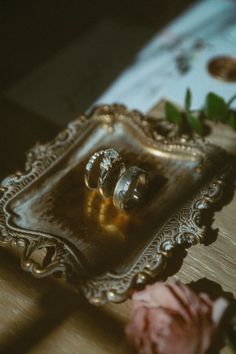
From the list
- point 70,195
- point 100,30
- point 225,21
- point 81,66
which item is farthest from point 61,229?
point 225,21

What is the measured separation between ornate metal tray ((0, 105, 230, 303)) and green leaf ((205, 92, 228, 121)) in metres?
0.11

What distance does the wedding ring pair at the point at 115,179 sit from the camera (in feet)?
1.99

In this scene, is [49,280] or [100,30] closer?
[49,280]

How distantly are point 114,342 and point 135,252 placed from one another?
13 centimetres

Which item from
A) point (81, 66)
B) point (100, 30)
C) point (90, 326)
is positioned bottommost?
point (90, 326)

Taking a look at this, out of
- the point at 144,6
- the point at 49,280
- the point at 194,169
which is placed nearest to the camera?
the point at 49,280

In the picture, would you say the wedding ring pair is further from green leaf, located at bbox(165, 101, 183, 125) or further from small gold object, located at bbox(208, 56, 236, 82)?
small gold object, located at bbox(208, 56, 236, 82)

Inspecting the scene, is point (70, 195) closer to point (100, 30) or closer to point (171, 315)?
point (171, 315)

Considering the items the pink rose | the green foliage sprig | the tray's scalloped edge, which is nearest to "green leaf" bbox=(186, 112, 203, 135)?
the green foliage sprig

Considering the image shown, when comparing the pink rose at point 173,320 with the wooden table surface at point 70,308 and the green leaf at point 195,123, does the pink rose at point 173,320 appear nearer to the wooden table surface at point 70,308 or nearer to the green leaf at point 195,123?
the wooden table surface at point 70,308

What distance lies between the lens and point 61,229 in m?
0.61

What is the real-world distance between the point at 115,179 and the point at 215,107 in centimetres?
30

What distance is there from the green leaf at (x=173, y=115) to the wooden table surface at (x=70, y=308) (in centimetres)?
25

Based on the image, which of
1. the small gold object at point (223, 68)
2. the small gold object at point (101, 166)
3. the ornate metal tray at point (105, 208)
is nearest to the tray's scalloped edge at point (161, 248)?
the ornate metal tray at point (105, 208)
